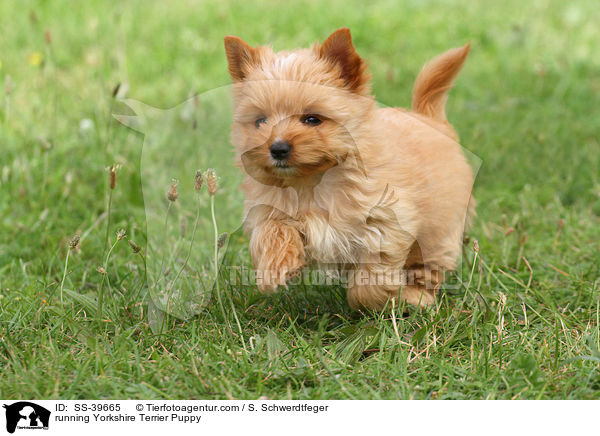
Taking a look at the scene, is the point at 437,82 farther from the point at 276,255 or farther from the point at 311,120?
the point at 276,255

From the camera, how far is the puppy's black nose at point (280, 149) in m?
2.66

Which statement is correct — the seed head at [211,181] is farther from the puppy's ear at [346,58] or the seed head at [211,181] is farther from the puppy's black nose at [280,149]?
the puppy's ear at [346,58]

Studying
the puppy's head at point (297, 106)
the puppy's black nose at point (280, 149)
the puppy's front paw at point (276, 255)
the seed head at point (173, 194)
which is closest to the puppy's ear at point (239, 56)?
the puppy's head at point (297, 106)

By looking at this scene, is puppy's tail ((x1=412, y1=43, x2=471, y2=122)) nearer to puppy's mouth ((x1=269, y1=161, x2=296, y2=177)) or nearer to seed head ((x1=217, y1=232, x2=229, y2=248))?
puppy's mouth ((x1=269, y1=161, x2=296, y2=177))

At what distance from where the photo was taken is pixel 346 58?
2867 millimetres

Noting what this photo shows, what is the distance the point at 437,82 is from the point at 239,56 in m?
1.17

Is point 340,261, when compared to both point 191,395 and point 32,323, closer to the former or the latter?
point 191,395

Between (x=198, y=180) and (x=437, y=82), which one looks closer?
(x=198, y=180)

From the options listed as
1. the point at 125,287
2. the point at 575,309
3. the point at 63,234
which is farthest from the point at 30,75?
the point at 575,309

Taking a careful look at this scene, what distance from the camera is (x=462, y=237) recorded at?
142 inches
